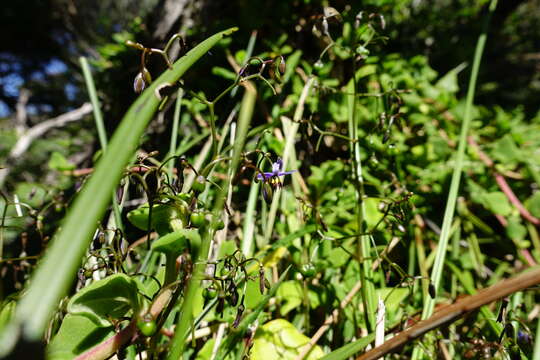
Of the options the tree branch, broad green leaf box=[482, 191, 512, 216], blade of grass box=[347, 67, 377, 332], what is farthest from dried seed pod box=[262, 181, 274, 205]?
the tree branch

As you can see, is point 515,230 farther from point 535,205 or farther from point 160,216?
point 160,216

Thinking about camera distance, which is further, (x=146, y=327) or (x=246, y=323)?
(x=246, y=323)

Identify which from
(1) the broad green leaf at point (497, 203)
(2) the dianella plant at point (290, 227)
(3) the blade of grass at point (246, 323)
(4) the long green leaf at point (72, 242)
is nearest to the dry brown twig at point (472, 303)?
(2) the dianella plant at point (290, 227)

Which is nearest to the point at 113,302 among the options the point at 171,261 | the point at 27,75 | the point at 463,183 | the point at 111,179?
the point at 171,261

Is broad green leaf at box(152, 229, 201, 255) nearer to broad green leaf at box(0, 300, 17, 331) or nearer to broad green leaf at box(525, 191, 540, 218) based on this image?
broad green leaf at box(0, 300, 17, 331)

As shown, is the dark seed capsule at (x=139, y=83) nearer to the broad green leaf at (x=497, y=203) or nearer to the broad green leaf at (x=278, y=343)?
the broad green leaf at (x=278, y=343)

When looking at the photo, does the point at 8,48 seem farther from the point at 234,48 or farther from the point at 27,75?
the point at 234,48

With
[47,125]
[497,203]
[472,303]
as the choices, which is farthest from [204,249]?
[47,125]

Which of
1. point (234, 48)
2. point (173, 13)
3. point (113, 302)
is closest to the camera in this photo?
point (113, 302)
